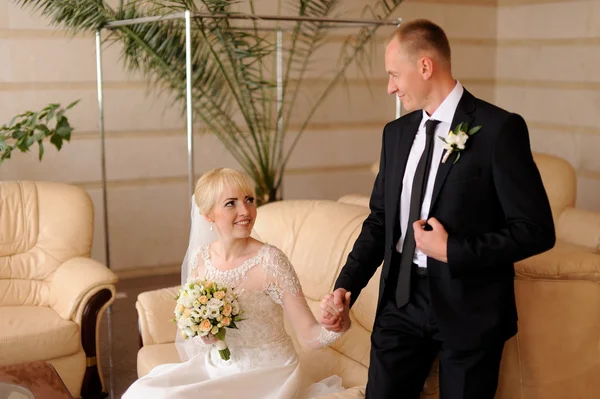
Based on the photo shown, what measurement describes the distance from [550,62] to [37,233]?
16.7ft

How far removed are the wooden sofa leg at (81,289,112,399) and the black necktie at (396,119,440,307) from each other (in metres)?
2.22

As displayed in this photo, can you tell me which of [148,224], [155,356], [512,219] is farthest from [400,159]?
[148,224]

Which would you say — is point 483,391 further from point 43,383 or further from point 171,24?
point 171,24

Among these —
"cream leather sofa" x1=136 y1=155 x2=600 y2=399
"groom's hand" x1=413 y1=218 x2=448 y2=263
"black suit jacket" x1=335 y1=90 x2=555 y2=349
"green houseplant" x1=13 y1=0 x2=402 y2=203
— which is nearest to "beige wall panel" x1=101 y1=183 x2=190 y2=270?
"green houseplant" x1=13 y1=0 x2=402 y2=203

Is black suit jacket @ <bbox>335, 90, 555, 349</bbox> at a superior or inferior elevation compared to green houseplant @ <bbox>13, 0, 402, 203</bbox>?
inferior

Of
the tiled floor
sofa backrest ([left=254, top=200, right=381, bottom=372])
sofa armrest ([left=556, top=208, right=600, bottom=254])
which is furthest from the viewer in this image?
sofa armrest ([left=556, top=208, right=600, bottom=254])

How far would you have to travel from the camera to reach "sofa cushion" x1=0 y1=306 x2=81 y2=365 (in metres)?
4.08

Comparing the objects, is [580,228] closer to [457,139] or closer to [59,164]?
[457,139]

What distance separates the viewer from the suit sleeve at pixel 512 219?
7.75ft

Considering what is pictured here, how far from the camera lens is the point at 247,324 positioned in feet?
10.0

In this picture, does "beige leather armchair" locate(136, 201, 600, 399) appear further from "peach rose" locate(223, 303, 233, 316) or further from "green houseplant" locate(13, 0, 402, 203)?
"green houseplant" locate(13, 0, 402, 203)

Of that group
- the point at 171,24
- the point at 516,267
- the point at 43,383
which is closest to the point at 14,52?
the point at 171,24

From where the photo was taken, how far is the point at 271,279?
10.1ft

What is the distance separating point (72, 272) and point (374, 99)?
4125 millimetres
